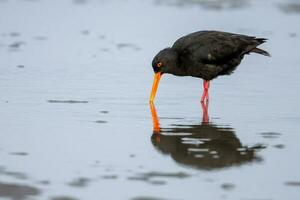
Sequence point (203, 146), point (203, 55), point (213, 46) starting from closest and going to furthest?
point (203, 146), point (203, 55), point (213, 46)

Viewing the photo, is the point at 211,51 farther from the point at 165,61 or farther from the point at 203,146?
the point at 203,146

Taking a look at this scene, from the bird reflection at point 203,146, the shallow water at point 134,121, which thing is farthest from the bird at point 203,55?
the bird reflection at point 203,146

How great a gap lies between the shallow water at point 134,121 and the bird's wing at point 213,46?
60cm

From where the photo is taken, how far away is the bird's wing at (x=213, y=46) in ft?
38.7

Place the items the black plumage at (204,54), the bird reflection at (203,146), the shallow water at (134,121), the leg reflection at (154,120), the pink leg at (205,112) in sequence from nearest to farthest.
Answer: the shallow water at (134,121), the bird reflection at (203,146), the leg reflection at (154,120), the pink leg at (205,112), the black plumage at (204,54)

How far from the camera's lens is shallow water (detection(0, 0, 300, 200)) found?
7.12 meters

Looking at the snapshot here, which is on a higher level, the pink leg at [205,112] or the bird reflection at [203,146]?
the bird reflection at [203,146]

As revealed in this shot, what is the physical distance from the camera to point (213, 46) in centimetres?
1189

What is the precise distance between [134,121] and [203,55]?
2282 millimetres

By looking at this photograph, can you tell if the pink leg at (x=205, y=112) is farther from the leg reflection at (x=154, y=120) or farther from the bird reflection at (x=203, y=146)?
the leg reflection at (x=154, y=120)

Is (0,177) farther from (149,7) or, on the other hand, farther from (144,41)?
(149,7)

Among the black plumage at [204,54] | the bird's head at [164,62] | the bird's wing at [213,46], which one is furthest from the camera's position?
the bird's wing at [213,46]

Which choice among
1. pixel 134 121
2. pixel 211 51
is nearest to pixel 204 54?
pixel 211 51

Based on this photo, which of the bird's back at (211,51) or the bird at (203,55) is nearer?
the bird at (203,55)
